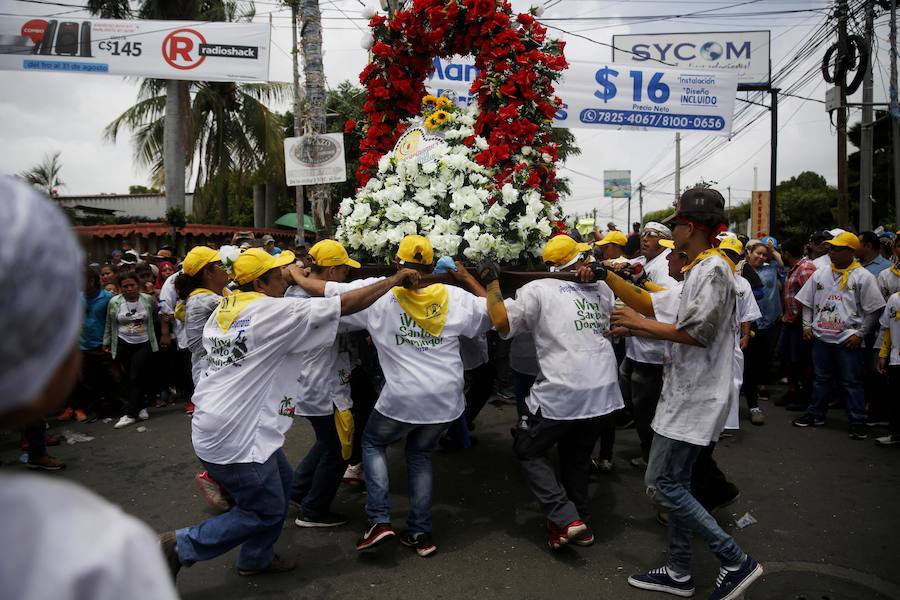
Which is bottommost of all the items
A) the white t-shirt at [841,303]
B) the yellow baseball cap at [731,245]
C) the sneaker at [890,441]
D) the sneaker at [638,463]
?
the sneaker at [638,463]

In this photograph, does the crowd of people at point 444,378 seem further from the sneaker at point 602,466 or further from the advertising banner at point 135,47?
the advertising banner at point 135,47

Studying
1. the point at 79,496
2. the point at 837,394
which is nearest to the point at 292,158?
the point at 837,394

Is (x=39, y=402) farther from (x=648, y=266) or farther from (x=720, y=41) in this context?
(x=720, y=41)

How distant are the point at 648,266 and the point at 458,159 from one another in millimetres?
2261

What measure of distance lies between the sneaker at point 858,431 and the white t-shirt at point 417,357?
465 cm

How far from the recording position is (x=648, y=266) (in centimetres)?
588

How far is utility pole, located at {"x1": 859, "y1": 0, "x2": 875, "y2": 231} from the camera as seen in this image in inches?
525

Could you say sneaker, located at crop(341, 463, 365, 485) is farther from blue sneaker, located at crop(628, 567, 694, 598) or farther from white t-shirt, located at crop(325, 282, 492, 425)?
blue sneaker, located at crop(628, 567, 694, 598)

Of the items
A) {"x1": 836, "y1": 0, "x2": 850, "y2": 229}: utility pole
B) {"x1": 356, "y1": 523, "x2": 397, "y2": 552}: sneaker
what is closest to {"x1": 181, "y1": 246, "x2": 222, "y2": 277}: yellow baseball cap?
{"x1": 356, "y1": 523, "x2": 397, "y2": 552}: sneaker

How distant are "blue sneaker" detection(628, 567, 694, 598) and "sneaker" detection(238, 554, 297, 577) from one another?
2.11 metres

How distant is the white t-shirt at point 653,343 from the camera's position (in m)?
5.02

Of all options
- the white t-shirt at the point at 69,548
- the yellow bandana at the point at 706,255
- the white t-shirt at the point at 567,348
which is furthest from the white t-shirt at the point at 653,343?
the white t-shirt at the point at 69,548

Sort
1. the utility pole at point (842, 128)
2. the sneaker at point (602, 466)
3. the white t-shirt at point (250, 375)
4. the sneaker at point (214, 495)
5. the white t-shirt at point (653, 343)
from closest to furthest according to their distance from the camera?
the white t-shirt at point (250, 375) → the sneaker at point (214, 495) → the white t-shirt at point (653, 343) → the sneaker at point (602, 466) → the utility pole at point (842, 128)

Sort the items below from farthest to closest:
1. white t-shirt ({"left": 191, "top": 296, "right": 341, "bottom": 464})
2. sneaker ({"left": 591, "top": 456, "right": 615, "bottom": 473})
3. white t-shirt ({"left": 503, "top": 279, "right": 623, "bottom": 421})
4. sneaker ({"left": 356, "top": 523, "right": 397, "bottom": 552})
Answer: sneaker ({"left": 591, "top": 456, "right": 615, "bottom": 473}), white t-shirt ({"left": 503, "top": 279, "right": 623, "bottom": 421}), sneaker ({"left": 356, "top": 523, "right": 397, "bottom": 552}), white t-shirt ({"left": 191, "top": 296, "right": 341, "bottom": 464})
